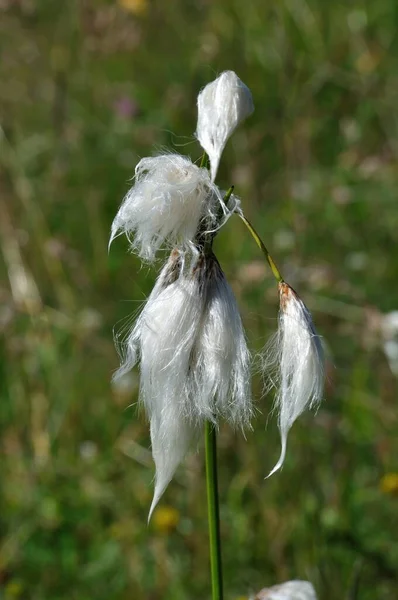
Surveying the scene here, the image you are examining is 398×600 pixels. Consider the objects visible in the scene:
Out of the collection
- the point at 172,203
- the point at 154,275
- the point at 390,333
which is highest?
the point at 172,203

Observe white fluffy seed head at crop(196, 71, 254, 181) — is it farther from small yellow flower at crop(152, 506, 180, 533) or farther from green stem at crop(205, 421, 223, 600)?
small yellow flower at crop(152, 506, 180, 533)

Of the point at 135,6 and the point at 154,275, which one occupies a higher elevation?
the point at 135,6

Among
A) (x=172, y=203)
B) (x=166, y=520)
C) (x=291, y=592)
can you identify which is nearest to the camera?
(x=172, y=203)

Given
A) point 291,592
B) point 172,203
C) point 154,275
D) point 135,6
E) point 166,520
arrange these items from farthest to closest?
1. point 135,6
2. point 154,275
3. point 166,520
4. point 291,592
5. point 172,203

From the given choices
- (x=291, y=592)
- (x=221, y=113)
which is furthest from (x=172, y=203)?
(x=291, y=592)

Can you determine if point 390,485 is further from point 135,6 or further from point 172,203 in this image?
point 135,6

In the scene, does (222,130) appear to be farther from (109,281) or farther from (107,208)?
(107,208)
